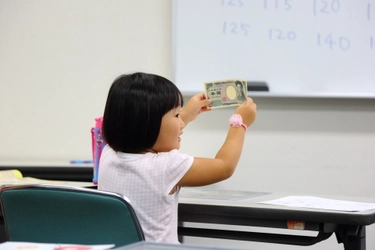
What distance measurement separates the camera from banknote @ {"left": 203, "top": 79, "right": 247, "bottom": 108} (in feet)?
6.27

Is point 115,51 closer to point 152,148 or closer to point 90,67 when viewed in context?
point 90,67

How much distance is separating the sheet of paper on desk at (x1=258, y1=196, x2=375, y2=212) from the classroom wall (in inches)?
40.4

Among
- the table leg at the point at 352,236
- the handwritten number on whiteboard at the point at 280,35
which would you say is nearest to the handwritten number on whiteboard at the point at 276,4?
the handwritten number on whiteboard at the point at 280,35

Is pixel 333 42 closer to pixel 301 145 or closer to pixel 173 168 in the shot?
pixel 301 145

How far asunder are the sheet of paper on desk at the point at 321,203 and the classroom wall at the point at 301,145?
103 cm

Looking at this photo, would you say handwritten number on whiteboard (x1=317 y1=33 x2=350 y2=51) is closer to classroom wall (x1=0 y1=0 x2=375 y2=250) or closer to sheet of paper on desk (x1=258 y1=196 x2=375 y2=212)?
classroom wall (x1=0 y1=0 x2=375 y2=250)

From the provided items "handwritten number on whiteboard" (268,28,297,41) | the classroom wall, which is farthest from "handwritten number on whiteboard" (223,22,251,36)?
the classroom wall

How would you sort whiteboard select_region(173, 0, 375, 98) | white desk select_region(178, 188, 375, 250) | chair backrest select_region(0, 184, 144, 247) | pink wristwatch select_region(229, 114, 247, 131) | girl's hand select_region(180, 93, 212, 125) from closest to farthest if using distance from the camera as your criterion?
1. chair backrest select_region(0, 184, 144, 247)
2. white desk select_region(178, 188, 375, 250)
3. pink wristwatch select_region(229, 114, 247, 131)
4. girl's hand select_region(180, 93, 212, 125)
5. whiteboard select_region(173, 0, 375, 98)

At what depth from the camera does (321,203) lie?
1.66 metres

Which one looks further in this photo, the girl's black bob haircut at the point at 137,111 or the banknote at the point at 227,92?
the banknote at the point at 227,92

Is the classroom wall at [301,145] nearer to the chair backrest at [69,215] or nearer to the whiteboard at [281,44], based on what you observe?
the whiteboard at [281,44]

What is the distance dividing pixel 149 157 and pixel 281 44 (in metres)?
1.41

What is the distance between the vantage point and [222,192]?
2.00 meters

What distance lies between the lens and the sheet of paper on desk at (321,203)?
1.55 metres
